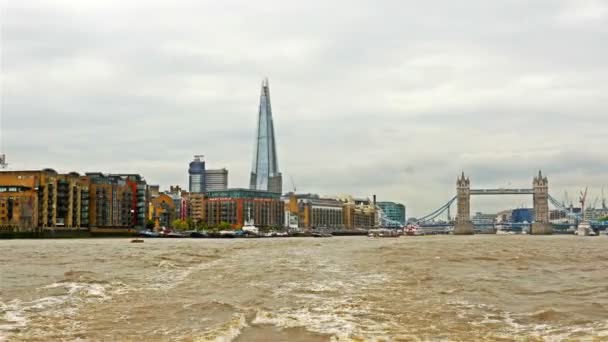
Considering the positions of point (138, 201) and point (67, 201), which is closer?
point (67, 201)

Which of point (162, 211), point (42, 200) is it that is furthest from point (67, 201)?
point (162, 211)

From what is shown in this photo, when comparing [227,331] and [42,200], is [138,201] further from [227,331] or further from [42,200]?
[227,331]

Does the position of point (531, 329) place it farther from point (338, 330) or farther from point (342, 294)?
point (342, 294)

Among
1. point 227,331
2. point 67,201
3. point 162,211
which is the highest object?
point 67,201

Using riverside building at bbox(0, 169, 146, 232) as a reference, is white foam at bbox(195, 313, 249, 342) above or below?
below

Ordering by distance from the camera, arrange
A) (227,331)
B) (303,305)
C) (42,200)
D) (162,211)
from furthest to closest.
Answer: (162,211), (42,200), (303,305), (227,331)

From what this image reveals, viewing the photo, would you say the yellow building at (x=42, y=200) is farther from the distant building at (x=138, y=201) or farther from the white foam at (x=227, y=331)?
the white foam at (x=227, y=331)

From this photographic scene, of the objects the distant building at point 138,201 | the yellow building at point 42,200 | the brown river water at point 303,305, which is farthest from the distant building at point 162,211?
the brown river water at point 303,305

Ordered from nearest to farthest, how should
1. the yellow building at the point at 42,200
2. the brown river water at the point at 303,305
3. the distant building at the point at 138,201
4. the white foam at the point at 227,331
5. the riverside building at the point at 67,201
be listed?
the white foam at the point at 227,331 → the brown river water at the point at 303,305 → the yellow building at the point at 42,200 → the riverside building at the point at 67,201 → the distant building at the point at 138,201

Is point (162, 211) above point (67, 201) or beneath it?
beneath

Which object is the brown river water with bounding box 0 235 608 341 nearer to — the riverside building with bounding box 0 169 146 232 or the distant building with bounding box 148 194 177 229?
the riverside building with bounding box 0 169 146 232

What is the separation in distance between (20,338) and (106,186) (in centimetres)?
14037

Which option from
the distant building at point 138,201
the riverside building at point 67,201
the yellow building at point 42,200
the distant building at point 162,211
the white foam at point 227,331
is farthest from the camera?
the distant building at point 162,211

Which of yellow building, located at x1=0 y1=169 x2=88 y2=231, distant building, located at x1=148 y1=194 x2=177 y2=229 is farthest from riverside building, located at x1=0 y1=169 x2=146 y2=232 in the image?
distant building, located at x1=148 y1=194 x2=177 y2=229
